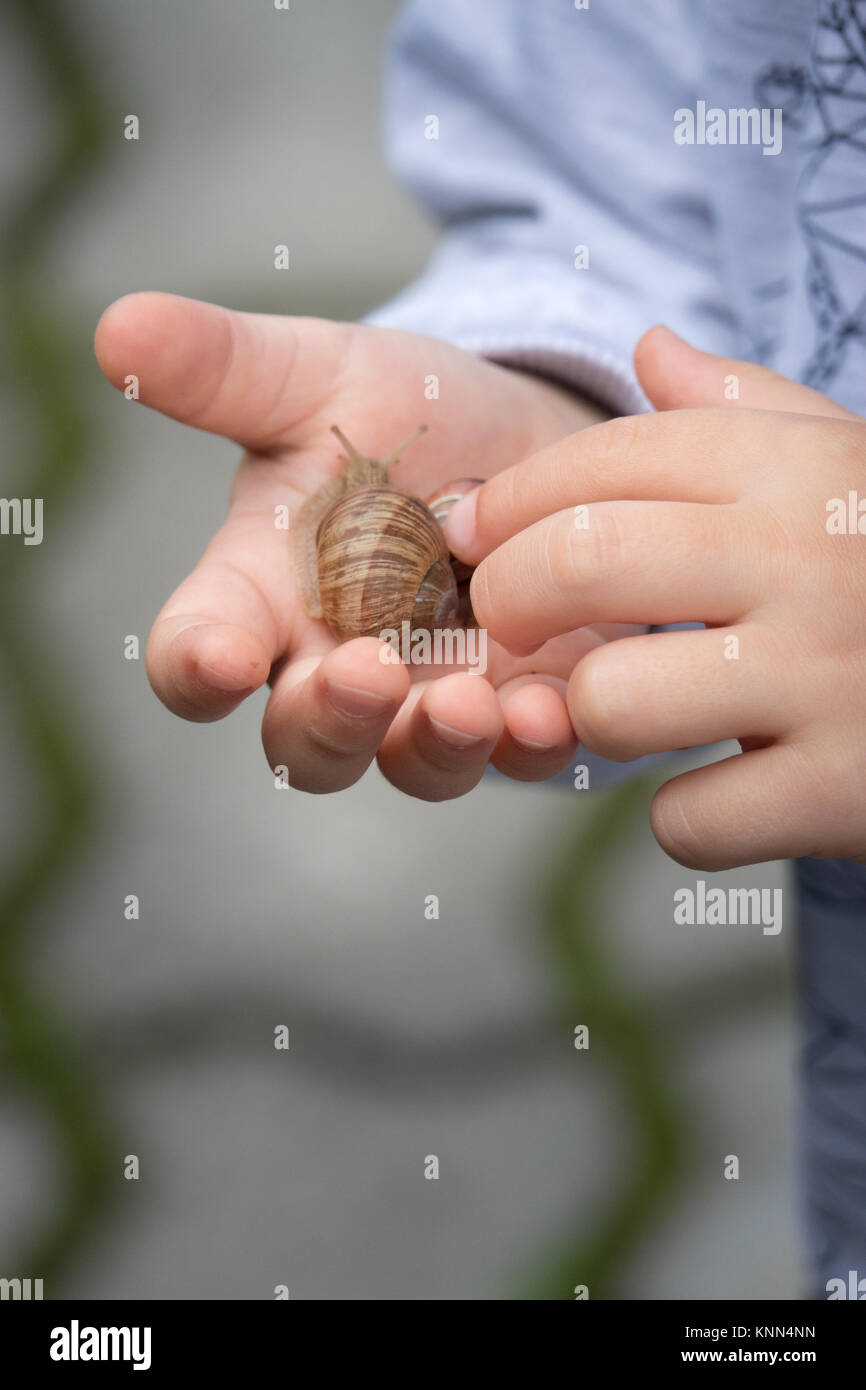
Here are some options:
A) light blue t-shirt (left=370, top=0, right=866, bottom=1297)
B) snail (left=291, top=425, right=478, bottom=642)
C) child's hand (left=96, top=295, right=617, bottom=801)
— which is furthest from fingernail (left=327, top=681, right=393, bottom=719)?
light blue t-shirt (left=370, top=0, right=866, bottom=1297)

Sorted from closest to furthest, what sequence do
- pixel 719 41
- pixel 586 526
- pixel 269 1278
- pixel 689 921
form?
pixel 586 526 → pixel 719 41 → pixel 269 1278 → pixel 689 921

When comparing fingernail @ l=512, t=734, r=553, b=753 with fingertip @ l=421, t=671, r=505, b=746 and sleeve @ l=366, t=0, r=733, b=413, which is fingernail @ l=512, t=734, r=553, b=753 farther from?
sleeve @ l=366, t=0, r=733, b=413

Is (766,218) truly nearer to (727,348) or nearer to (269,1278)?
(727,348)

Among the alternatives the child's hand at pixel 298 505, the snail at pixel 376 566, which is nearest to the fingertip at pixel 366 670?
the child's hand at pixel 298 505

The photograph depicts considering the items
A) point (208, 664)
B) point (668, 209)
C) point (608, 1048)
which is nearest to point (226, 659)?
point (208, 664)

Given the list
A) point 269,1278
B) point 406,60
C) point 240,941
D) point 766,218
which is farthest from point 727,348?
point 269,1278

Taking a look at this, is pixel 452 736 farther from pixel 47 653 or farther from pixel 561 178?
pixel 47 653

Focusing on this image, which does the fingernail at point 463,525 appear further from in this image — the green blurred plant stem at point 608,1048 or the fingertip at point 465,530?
the green blurred plant stem at point 608,1048

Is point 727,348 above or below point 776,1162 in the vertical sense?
above
